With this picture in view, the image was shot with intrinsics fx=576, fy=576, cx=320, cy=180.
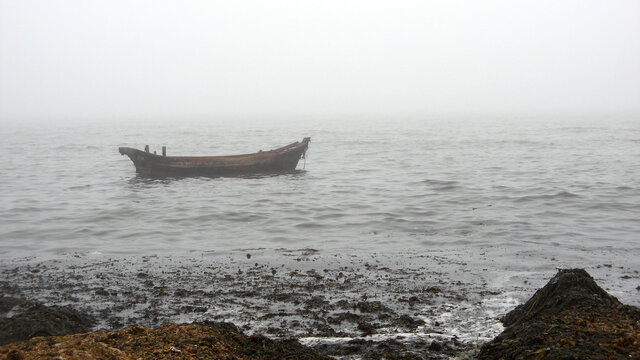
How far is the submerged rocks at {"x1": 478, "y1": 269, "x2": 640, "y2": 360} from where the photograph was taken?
545 centimetres

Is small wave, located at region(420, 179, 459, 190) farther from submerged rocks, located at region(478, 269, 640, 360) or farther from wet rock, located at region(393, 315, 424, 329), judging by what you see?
submerged rocks, located at region(478, 269, 640, 360)

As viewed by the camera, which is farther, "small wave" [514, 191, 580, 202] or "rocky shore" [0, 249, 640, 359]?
"small wave" [514, 191, 580, 202]

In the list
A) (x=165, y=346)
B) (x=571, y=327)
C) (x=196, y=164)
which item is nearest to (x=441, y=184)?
(x=196, y=164)

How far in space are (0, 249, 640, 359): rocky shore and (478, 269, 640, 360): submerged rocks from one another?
2 cm

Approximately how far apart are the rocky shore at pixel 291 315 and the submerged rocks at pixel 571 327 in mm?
17

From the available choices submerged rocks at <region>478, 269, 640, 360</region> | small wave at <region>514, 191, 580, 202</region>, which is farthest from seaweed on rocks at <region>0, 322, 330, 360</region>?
small wave at <region>514, 191, 580, 202</region>

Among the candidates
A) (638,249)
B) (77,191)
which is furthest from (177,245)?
(77,191)

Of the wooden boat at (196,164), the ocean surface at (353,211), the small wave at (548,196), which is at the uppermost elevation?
the wooden boat at (196,164)

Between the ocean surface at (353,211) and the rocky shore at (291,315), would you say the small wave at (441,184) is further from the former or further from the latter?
the rocky shore at (291,315)

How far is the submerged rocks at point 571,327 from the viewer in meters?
5.45

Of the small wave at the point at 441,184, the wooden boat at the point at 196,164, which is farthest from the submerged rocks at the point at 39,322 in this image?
the wooden boat at the point at 196,164

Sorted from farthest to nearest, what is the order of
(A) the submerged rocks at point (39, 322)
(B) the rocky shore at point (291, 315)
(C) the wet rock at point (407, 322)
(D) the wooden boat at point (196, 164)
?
(D) the wooden boat at point (196, 164) → (C) the wet rock at point (407, 322) → (A) the submerged rocks at point (39, 322) → (B) the rocky shore at point (291, 315)

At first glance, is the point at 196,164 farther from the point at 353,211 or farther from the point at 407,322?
the point at 407,322

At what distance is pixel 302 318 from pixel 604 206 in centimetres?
1398
